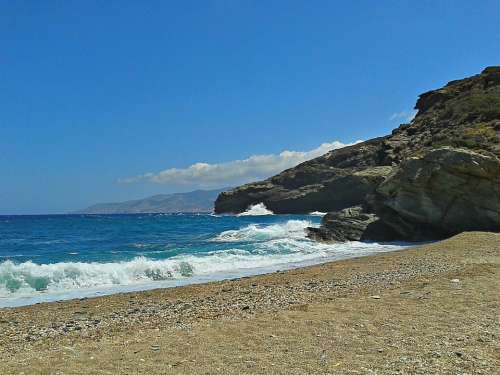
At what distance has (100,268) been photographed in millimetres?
24172

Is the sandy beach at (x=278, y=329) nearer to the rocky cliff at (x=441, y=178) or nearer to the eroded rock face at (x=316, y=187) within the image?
the rocky cliff at (x=441, y=178)

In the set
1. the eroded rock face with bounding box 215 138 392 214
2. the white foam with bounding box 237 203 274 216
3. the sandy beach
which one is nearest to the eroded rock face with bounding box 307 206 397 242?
the sandy beach

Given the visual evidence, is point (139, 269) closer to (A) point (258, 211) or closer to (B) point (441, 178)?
(B) point (441, 178)

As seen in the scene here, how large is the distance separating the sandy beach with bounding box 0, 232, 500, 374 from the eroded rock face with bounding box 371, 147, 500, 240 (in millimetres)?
17725

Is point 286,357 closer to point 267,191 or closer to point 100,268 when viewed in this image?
point 100,268

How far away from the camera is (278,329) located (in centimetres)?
976

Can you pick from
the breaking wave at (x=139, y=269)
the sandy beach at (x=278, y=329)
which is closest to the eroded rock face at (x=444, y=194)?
the breaking wave at (x=139, y=269)

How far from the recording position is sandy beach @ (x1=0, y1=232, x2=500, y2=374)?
7.47 m

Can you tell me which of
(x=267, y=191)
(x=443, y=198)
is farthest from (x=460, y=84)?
(x=267, y=191)

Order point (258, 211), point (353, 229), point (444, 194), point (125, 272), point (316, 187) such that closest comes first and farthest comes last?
point (125, 272) < point (444, 194) < point (353, 229) < point (316, 187) < point (258, 211)

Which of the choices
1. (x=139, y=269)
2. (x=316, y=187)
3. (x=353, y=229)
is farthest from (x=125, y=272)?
(x=316, y=187)

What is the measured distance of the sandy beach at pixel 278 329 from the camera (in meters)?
7.47

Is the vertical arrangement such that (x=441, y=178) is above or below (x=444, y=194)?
above

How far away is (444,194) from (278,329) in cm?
2813
